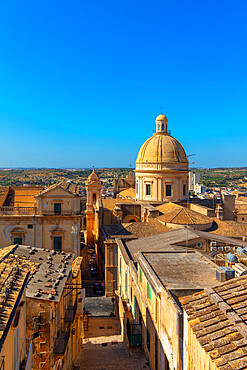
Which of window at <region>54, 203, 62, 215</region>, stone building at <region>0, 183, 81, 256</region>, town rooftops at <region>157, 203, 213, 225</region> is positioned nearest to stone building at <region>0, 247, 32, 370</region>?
stone building at <region>0, 183, 81, 256</region>

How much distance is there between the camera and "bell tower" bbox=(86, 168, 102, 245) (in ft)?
136

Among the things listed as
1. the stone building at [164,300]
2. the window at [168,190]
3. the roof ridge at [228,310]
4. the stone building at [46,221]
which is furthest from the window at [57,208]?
the roof ridge at [228,310]

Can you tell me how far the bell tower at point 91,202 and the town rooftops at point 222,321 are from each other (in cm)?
3330

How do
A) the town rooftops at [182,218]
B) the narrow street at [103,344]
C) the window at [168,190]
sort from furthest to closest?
the window at [168,190], the town rooftops at [182,218], the narrow street at [103,344]

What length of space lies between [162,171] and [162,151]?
211 cm

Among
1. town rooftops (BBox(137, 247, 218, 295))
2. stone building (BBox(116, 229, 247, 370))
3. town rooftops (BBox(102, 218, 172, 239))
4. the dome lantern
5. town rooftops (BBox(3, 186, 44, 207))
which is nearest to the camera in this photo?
stone building (BBox(116, 229, 247, 370))

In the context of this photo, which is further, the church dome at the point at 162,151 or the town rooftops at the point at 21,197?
the church dome at the point at 162,151

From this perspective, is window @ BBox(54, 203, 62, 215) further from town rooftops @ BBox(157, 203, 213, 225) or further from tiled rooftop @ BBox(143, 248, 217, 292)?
tiled rooftop @ BBox(143, 248, 217, 292)

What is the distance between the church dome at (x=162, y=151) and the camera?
35000mm

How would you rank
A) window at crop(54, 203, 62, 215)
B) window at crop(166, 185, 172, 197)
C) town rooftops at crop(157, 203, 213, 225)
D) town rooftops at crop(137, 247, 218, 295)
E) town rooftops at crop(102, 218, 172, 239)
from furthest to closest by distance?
window at crop(166, 185, 172, 197)
town rooftops at crop(157, 203, 213, 225)
window at crop(54, 203, 62, 215)
town rooftops at crop(102, 218, 172, 239)
town rooftops at crop(137, 247, 218, 295)

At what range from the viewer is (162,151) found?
35.2 metres

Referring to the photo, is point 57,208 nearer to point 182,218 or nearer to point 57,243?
point 57,243

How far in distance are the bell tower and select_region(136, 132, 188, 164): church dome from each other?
8165 millimetres

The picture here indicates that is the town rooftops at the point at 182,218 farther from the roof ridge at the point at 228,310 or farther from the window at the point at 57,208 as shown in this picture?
the roof ridge at the point at 228,310
